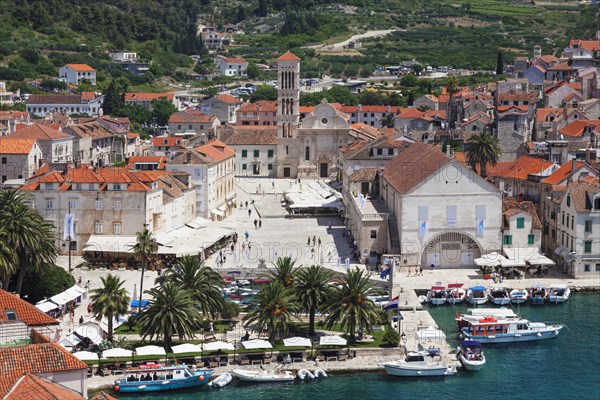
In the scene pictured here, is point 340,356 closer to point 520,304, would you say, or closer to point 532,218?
point 520,304

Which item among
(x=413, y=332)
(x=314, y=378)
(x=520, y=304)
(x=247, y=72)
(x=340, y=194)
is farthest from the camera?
(x=247, y=72)

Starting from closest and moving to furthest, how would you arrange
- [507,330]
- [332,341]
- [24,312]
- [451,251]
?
[24,312] < [332,341] < [507,330] < [451,251]

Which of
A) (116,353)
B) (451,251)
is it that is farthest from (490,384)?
(451,251)

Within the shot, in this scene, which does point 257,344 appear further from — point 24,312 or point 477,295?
point 477,295

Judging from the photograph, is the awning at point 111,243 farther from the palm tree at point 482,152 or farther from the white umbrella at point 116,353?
the palm tree at point 482,152

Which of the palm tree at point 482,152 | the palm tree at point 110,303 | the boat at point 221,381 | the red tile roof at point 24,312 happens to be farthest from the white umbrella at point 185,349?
the palm tree at point 482,152

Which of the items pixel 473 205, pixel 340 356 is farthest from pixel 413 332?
pixel 473 205

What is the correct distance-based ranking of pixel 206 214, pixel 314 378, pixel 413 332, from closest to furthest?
1. pixel 314 378
2. pixel 413 332
3. pixel 206 214
